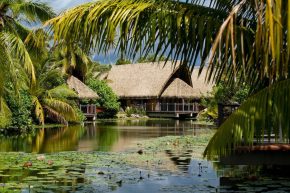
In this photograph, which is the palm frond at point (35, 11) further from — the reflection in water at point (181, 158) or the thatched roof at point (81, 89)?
the thatched roof at point (81, 89)

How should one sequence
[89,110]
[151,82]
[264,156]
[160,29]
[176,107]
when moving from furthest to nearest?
[151,82] → [176,107] → [89,110] → [264,156] → [160,29]

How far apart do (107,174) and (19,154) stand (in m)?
4.82

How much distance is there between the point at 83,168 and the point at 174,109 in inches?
1289

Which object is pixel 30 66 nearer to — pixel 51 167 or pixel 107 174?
pixel 51 167

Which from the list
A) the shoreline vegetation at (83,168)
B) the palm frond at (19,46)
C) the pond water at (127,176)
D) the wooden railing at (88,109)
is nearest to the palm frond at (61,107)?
the wooden railing at (88,109)

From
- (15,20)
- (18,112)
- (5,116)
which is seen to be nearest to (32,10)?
(15,20)

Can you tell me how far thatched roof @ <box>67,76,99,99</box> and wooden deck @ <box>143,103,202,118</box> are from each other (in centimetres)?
766

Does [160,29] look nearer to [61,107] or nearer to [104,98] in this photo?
[61,107]

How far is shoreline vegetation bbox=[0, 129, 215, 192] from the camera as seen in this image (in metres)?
9.63

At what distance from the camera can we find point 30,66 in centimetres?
1506

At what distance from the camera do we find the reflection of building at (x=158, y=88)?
44781 mm

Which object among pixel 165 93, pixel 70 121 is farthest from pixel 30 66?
pixel 165 93

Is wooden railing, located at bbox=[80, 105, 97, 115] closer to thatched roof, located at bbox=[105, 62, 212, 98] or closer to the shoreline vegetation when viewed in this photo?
thatched roof, located at bbox=[105, 62, 212, 98]

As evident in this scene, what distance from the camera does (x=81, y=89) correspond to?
39.6 m
